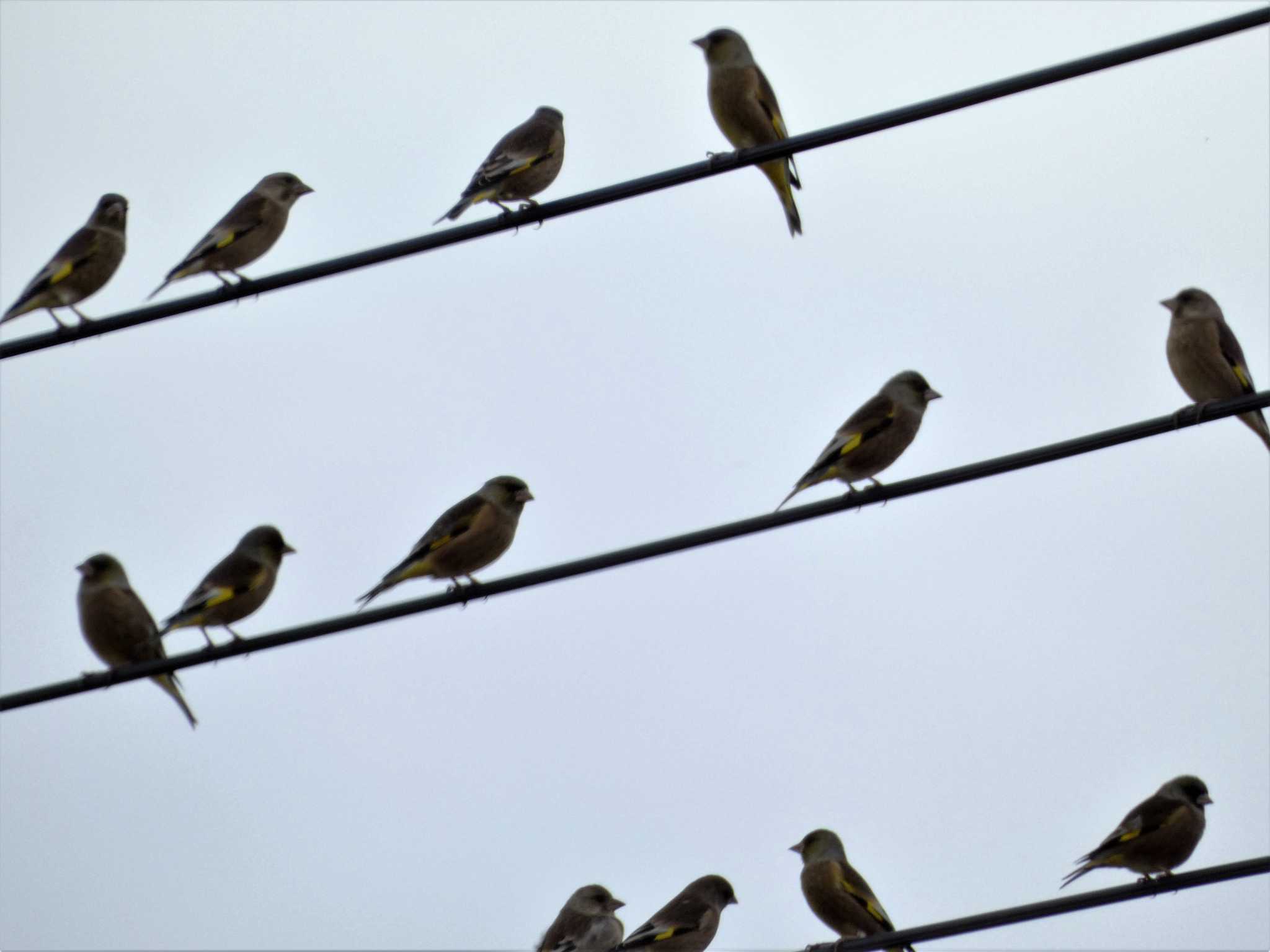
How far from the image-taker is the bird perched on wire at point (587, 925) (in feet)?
39.2

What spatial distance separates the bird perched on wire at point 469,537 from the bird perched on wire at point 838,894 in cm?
261

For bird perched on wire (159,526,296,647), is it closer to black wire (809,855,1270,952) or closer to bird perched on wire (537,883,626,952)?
bird perched on wire (537,883,626,952)

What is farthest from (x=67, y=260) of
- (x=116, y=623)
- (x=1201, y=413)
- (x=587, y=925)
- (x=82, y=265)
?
(x=1201, y=413)

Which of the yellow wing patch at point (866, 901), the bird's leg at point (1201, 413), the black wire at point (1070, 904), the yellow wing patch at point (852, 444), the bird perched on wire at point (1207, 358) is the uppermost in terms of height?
the bird perched on wire at point (1207, 358)

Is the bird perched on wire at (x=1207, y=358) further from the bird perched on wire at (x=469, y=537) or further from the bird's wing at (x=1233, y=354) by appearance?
the bird perched on wire at (x=469, y=537)

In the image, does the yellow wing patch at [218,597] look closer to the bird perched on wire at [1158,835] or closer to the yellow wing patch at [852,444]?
the yellow wing patch at [852,444]

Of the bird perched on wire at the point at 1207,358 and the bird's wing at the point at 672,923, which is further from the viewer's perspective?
the bird's wing at the point at 672,923

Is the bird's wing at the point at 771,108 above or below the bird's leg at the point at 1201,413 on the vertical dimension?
above

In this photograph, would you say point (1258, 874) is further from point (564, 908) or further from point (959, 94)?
point (564, 908)

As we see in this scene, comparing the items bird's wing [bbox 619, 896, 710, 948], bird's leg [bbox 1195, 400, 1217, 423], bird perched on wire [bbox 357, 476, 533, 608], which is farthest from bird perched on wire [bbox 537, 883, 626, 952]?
bird's leg [bbox 1195, 400, 1217, 423]

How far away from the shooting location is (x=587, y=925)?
1206 cm

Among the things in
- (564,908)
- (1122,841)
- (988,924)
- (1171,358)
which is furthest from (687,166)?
(564,908)

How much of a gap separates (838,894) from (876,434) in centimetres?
259

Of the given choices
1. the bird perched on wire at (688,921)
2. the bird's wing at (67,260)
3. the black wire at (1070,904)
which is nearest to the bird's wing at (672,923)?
the bird perched on wire at (688,921)
